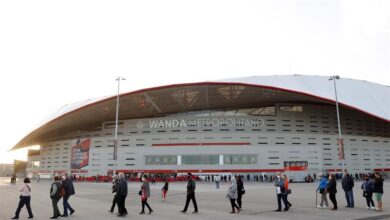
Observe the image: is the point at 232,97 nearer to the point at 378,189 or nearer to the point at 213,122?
the point at 213,122

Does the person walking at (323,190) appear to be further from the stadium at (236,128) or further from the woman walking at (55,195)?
the stadium at (236,128)

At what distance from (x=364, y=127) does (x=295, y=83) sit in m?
18.9

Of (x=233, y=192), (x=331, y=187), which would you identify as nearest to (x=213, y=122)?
(x=331, y=187)

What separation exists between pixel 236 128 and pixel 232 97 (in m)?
5.29

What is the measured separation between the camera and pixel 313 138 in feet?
184

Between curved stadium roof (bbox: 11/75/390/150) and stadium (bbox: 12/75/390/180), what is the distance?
15 centimetres

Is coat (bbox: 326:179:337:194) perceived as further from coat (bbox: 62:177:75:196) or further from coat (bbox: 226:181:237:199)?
coat (bbox: 62:177:75:196)

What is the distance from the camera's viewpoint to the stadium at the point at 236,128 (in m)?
52.2

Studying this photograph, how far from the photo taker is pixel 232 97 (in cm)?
5462

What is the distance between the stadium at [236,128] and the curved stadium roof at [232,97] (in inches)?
6.0

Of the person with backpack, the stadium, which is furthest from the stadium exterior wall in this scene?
the person with backpack

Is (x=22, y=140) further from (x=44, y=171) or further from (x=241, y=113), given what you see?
(x=241, y=113)

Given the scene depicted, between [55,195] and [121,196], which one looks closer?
[55,195]

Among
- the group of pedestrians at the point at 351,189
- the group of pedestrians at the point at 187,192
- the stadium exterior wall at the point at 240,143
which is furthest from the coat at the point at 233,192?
the stadium exterior wall at the point at 240,143
